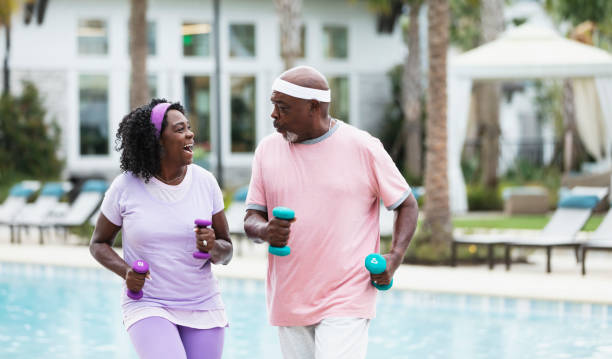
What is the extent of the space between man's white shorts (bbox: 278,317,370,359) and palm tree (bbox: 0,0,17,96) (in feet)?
69.4

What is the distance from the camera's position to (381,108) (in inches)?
1115

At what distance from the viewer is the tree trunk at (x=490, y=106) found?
68.9 feet

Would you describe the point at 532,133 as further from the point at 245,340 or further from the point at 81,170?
the point at 245,340

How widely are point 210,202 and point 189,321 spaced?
486 mm

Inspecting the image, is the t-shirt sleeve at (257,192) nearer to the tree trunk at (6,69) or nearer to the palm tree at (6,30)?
the palm tree at (6,30)

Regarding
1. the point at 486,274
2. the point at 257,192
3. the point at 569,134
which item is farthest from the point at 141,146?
the point at 569,134

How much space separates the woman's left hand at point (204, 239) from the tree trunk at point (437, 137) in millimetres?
9132

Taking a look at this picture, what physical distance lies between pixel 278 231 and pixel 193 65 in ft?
76.5

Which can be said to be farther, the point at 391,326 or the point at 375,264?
the point at 391,326

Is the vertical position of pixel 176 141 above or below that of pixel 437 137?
above

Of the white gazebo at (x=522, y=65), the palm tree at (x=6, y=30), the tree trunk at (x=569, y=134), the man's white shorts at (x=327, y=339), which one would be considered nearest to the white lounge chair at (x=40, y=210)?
the white gazebo at (x=522, y=65)

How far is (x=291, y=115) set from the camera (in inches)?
150

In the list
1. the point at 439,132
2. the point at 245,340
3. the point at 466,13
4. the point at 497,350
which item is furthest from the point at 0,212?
the point at 466,13

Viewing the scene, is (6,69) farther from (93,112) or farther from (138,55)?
(138,55)
